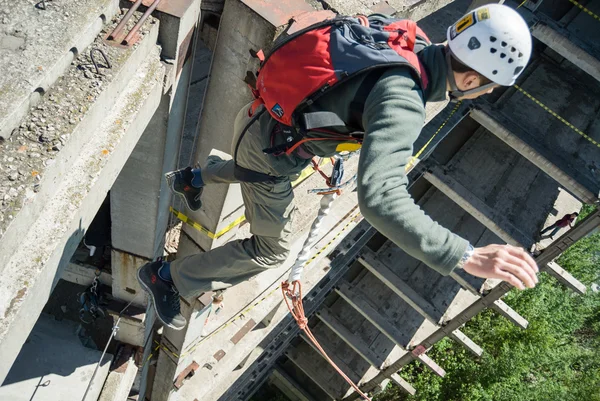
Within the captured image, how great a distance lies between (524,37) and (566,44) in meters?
8.19

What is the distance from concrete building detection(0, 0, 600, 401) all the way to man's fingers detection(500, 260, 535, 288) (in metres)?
2.55

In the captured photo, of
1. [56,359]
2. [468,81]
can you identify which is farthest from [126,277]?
[468,81]

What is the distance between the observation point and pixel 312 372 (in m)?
18.0

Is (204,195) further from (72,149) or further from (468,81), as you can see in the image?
(468,81)

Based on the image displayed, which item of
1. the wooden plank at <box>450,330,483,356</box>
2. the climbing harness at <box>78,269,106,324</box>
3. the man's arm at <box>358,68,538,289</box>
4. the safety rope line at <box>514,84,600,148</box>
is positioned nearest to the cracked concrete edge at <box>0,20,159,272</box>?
the man's arm at <box>358,68,538,289</box>

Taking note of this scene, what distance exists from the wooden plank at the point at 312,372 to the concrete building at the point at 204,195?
0.04 meters

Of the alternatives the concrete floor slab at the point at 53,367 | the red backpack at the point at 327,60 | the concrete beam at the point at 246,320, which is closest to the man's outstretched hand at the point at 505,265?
the red backpack at the point at 327,60

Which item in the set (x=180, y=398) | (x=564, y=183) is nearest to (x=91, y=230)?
(x=180, y=398)

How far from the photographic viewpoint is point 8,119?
10.7 ft

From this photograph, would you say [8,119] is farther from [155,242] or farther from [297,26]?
[155,242]

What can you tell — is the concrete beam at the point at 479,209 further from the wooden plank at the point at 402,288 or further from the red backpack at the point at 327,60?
the red backpack at the point at 327,60

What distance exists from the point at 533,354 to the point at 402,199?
54.5ft

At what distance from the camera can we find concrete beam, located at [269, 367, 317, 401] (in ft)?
62.2

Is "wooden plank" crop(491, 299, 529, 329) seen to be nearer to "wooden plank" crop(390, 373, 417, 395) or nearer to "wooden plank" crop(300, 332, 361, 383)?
"wooden plank" crop(390, 373, 417, 395)
